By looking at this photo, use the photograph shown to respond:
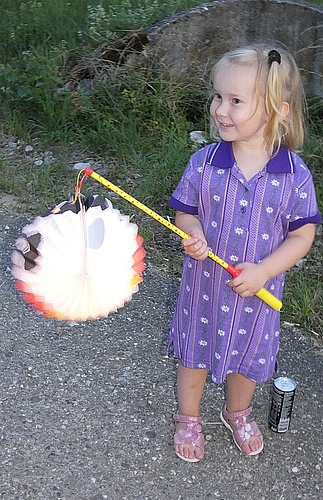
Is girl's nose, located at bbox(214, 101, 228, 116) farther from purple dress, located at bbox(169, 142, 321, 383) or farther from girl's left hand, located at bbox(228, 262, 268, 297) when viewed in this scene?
girl's left hand, located at bbox(228, 262, 268, 297)

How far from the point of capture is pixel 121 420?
9.41 feet

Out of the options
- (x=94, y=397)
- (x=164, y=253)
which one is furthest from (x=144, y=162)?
(x=94, y=397)

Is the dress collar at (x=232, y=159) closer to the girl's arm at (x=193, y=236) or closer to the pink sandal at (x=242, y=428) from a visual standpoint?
the girl's arm at (x=193, y=236)

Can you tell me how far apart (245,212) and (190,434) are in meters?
0.90

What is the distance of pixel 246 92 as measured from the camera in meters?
2.15

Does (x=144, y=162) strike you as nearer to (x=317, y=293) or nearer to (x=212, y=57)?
(x=212, y=57)

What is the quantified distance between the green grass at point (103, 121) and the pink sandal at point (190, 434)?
1145 mm

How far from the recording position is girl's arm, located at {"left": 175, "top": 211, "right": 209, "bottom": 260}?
220 cm

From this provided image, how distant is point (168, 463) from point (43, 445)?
1.46 feet

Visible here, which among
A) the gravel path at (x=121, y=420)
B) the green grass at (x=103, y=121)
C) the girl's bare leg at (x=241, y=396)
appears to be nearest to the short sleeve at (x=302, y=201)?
the girl's bare leg at (x=241, y=396)

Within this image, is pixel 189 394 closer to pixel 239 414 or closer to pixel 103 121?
pixel 239 414

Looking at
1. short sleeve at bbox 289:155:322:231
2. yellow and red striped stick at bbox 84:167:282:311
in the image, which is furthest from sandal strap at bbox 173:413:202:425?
short sleeve at bbox 289:155:322:231

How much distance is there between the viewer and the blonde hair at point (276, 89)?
2.15 metres

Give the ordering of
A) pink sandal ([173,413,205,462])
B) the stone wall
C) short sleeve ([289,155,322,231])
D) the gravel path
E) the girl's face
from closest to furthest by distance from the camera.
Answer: the girl's face < short sleeve ([289,155,322,231]) < the gravel path < pink sandal ([173,413,205,462]) < the stone wall
